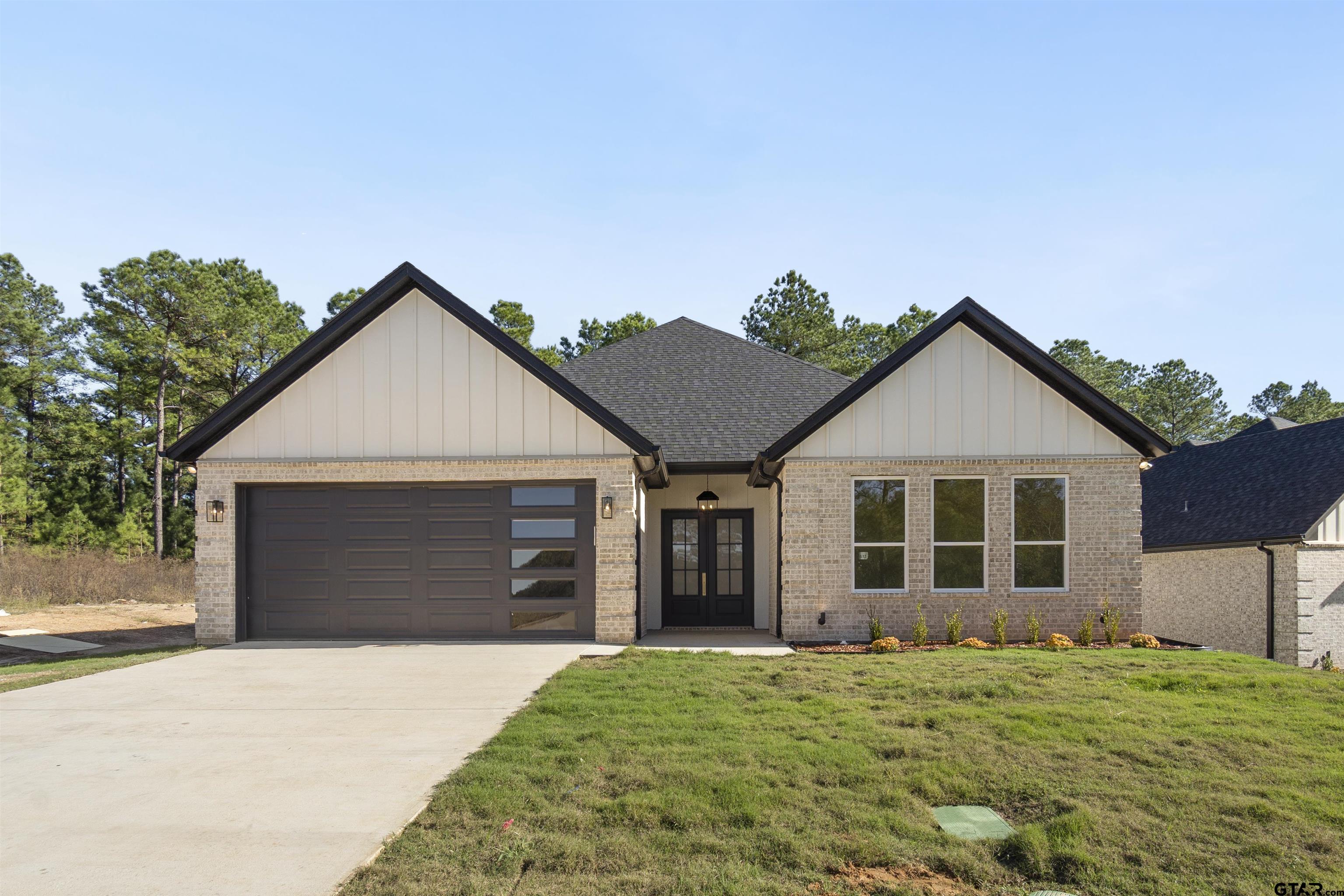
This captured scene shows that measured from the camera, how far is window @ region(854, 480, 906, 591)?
40.8 ft

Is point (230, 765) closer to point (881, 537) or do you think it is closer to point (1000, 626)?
point (881, 537)

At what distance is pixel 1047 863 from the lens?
161 inches

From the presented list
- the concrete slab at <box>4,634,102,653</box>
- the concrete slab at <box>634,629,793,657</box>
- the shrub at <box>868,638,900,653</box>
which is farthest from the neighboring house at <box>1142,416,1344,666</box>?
the concrete slab at <box>4,634,102,653</box>

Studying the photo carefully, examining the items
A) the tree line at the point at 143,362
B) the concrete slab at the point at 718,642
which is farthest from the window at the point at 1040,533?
the tree line at the point at 143,362

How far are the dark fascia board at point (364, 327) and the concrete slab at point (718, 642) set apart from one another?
2944 millimetres

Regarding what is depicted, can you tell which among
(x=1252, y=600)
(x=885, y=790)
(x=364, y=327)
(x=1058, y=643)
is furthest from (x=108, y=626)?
(x=1252, y=600)

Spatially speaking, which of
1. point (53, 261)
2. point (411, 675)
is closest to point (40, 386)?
point (53, 261)

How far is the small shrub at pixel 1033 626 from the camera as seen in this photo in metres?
12.0

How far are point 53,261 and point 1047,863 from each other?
45.9 m

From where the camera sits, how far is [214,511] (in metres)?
12.3

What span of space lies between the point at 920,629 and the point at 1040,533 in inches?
98.8

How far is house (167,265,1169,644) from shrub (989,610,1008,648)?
4.7 inches

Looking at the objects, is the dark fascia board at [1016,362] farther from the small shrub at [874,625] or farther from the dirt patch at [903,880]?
the dirt patch at [903,880]

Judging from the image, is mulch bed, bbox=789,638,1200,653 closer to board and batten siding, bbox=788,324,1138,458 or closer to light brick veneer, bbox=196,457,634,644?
light brick veneer, bbox=196,457,634,644
